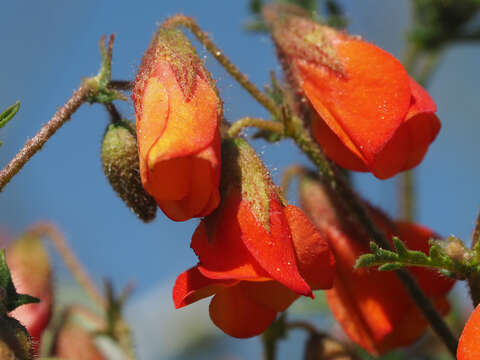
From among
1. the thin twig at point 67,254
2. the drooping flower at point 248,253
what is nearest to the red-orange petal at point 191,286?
the drooping flower at point 248,253

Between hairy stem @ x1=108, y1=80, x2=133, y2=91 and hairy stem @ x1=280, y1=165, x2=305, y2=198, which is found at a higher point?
hairy stem @ x1=108, y1=80, x2=133, y2=91

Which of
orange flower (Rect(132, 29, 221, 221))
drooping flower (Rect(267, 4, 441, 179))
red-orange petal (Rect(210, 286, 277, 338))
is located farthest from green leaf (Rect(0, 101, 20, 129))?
drooping flower (Rect(267, 4, 441, 179))

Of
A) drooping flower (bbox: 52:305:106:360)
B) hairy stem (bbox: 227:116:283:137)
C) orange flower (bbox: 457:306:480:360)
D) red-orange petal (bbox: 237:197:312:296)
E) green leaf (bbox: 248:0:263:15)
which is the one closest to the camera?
orange flower (bbox: 457:306:480:360)

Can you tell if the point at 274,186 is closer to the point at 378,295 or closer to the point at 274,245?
the point at 274,245

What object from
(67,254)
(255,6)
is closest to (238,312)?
(67,254)

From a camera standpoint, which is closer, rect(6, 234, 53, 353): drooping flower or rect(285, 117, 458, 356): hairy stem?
rect(285, 117, 458, 356): hairy stem

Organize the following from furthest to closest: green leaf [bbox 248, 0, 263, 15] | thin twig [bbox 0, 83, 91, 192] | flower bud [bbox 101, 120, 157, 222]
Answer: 1. green leaf [bbox 248, 0, 263, 15]
2. flower bud [bbox 101, 120, 157, 222]
3. thin twig [bbox 0, 83, 91, 192]

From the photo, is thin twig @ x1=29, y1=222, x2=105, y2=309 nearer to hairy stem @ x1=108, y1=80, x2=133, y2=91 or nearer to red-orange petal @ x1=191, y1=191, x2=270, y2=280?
hairy stem @ x1=108, y1=80, x2=133, y2=91

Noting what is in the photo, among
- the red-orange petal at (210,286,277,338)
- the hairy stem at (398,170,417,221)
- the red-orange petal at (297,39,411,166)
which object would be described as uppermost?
the red-orange petal at (297,39,411,166)
